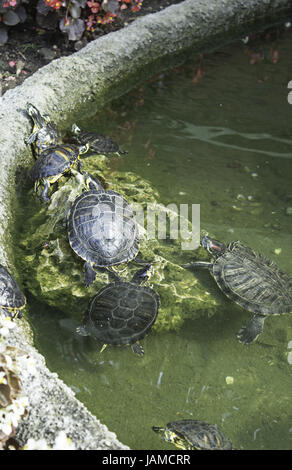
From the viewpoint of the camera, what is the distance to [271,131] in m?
4.86

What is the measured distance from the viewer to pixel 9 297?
2.80m

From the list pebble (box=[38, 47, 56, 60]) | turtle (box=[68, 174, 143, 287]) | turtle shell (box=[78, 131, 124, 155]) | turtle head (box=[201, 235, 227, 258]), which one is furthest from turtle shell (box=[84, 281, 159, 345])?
pebble (box=[38, 47, 56, 60])

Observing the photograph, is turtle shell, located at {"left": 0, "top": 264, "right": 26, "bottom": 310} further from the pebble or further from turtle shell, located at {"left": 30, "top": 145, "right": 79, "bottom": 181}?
the pebble

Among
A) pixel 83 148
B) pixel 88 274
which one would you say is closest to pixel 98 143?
pixel 83 148

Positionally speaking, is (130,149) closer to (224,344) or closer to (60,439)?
(224,344)

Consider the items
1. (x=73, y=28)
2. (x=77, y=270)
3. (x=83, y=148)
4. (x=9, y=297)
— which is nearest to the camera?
(x=9, y=297)

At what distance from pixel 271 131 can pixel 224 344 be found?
258 centimetres

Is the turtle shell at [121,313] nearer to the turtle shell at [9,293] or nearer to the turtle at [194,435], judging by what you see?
the turtle shell at [9,293]

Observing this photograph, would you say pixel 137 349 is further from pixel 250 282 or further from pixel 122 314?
pixel 250 282

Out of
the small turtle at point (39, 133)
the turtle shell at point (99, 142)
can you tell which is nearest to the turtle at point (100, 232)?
the small turtle at point (39, 133)

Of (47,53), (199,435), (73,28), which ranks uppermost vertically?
(73,28)

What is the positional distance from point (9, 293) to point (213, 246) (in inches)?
58.7
